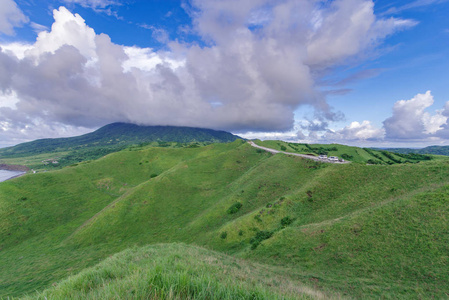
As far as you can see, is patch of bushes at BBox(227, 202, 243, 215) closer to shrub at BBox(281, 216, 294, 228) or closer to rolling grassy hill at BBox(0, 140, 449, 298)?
rolling grassy hill at BBox(0, 140, 449, 298)

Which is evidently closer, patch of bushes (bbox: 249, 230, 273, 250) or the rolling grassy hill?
the rolling grassy hill

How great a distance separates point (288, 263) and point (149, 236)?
3189 centimetres

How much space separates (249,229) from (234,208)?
948 centimetres

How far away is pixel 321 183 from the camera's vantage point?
33.2m

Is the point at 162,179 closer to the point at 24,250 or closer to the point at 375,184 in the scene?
the point at 24,250

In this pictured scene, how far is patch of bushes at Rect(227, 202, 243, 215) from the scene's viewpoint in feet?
120

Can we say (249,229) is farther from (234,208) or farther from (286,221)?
(234,208)

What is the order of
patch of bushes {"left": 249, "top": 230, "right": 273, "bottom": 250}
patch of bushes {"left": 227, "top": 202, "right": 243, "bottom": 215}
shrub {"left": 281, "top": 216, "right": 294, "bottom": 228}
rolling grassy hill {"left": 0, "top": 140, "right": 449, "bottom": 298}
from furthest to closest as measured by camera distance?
patch of bushes {"left": 227, "top": 202, "right": 243, "bottom": 215}, shrub {"left": 281, "top": 216, "right": 294, "bottom": 228}, patch of bushes {"left": 249, "top": 230, "right": 273, "bottom": 250}, rolling grassy hill {"left": 0, "top": 140, "right": 449, "bottom": 298}

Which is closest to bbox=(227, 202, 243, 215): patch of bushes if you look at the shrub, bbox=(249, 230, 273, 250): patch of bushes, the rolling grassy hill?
the rolling grassy hill

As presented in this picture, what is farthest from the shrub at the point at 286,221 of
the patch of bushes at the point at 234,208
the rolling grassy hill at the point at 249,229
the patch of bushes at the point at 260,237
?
the patch of bushes at the point at 234,208

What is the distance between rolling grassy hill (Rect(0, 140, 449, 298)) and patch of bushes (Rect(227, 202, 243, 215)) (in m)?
0.29

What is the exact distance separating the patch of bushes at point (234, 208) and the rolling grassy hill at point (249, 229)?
0.29 metres

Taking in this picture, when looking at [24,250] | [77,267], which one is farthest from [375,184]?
[24,250]

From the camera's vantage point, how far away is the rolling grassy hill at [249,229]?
Result: 1153cm
